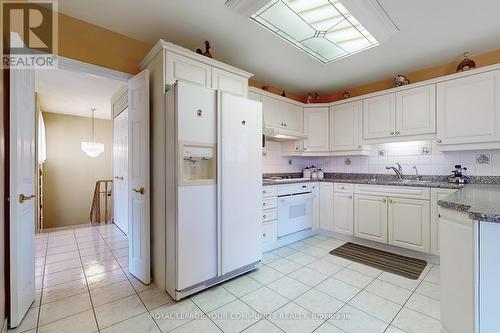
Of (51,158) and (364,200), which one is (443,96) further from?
A: (51,158)

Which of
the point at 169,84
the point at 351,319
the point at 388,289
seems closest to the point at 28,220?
the point at 169,84

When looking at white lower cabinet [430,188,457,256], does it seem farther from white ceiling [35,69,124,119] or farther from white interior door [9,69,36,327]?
white ceiling [35,69,124,119]

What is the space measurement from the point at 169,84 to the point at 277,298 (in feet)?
7.21

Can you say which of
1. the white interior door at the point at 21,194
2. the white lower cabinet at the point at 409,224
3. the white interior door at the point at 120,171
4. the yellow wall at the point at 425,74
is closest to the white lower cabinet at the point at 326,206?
the white lower cabinet at the point at 409,224

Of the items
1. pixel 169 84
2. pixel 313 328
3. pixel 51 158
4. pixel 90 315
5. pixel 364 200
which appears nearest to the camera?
pixel 313 328

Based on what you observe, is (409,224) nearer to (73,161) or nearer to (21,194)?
(21,194)

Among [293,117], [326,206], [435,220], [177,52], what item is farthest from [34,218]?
[435,220]

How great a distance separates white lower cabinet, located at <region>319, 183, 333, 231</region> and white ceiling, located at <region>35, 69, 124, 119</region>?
3.70 m

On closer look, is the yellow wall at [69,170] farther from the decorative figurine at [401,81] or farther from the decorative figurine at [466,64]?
the decorative figurine at [466,64]

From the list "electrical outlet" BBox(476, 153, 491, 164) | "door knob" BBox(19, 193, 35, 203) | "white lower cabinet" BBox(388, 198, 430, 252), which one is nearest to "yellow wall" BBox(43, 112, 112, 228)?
"door knob" BBox(19, 193, 35, 203)

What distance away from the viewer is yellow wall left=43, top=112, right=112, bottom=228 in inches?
215

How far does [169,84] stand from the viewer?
208 centimetres

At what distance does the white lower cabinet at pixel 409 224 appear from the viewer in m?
2.69

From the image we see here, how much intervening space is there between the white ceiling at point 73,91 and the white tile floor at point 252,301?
2578mm
